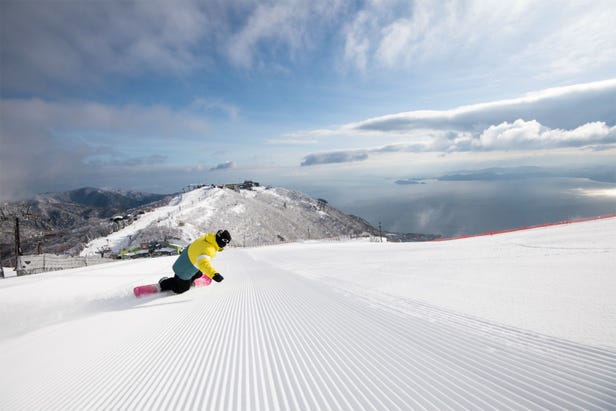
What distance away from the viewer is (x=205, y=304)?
6465mm

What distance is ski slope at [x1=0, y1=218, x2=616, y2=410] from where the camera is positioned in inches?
102

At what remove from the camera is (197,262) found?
23.5ft

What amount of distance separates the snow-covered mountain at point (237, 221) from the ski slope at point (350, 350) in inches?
2538

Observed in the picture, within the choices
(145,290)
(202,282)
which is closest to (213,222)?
(202,282)

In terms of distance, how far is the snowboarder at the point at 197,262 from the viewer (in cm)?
709

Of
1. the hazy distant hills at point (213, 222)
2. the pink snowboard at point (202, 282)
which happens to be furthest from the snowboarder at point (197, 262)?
the hazy distant hills at point (213, 222)

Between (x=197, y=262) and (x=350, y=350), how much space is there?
486 cm

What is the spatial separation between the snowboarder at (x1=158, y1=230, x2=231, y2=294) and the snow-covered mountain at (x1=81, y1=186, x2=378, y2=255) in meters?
61.1

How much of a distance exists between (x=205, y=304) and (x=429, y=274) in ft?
18.2

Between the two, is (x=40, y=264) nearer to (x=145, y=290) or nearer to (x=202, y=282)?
(x=145, y=290)

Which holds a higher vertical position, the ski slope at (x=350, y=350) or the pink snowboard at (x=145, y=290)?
the ski slope at (x=350, y=350)

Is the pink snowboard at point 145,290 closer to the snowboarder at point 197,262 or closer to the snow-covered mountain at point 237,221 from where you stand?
the snowboarder at point 197,262

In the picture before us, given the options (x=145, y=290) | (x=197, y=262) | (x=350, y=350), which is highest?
(x=197, y=262)

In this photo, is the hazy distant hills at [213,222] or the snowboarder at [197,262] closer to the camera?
the snowboarder at [197,262]
